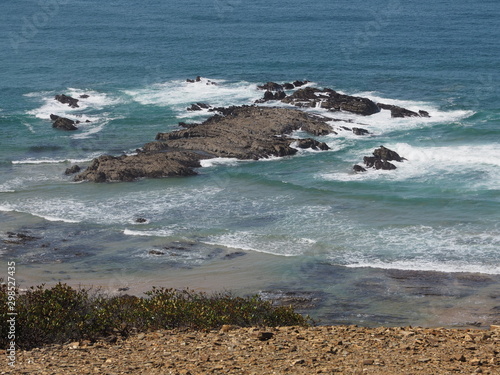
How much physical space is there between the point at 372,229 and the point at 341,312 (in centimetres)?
1056

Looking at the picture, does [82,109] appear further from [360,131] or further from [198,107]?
[360,131]

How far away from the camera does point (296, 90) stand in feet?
226

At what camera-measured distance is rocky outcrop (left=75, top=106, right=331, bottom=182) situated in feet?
159

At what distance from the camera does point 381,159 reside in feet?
162

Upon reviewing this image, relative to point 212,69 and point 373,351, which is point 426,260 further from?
point 212,69

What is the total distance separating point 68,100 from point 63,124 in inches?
357

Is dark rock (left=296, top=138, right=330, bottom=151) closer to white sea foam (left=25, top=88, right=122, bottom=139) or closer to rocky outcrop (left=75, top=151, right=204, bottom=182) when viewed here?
rocky outcrop (left=75, top=151, right=204, bottom=182)

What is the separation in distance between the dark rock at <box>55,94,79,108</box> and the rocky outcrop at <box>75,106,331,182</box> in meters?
15.4

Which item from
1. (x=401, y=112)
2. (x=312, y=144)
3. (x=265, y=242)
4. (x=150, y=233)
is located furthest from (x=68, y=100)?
(x=265, y=242)

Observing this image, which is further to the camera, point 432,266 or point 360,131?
point 360,131

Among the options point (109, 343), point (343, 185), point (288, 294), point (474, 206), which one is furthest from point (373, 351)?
point (343, 185)

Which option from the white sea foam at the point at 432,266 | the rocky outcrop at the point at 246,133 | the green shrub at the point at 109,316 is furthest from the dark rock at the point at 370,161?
the green shrub at the point at 109,316

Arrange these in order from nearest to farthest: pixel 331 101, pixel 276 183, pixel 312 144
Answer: pixel 276 183
pixel 312 144
pixel 331 101

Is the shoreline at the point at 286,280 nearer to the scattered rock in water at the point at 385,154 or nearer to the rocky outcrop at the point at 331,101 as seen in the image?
the scattered rock in water at the point at 385,154
